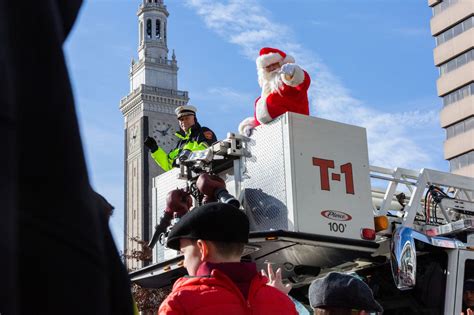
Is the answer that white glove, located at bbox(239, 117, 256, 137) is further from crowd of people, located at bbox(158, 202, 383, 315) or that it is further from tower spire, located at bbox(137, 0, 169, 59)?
tower spire, located at bbox(137, 0, 169, 59)

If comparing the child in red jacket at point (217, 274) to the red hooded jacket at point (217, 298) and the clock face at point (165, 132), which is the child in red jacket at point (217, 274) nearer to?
the red hooded jacket at point (217, 298)

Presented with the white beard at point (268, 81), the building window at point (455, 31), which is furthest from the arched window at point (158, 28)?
the white beard at point (268, 81)

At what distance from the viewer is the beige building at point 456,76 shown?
205 feet

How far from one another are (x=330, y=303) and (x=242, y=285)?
0.55 meters

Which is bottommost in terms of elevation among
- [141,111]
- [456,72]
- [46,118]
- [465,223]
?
[46,118]

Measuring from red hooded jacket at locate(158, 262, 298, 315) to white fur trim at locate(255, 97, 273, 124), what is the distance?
15.9 ft

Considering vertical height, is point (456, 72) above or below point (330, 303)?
Result: above

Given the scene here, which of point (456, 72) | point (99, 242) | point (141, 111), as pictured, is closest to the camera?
point (99, 242)

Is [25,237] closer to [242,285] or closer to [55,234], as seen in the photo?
[55,234]

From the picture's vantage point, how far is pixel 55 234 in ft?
2.79

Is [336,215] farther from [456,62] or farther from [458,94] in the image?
[456,62]

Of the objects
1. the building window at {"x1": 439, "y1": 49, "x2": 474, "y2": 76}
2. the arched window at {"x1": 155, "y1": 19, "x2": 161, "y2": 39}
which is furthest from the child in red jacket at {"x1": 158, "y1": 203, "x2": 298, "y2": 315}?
the arched window at {"x1": 155, "y1": 19, "x2": 161, "y2": 39}

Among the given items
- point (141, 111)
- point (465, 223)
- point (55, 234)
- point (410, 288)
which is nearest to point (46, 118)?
point (55, 234)

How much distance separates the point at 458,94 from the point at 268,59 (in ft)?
190
